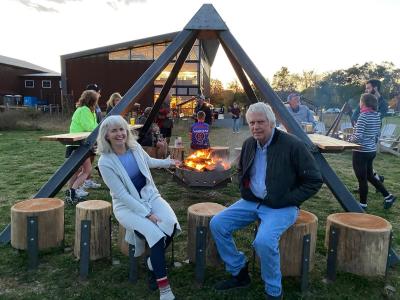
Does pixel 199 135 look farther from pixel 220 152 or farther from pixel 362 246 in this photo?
pixel 362 246

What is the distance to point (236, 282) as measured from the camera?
3.42m

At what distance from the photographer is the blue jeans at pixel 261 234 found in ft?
10.1

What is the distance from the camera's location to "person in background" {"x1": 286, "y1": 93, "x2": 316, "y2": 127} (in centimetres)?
735

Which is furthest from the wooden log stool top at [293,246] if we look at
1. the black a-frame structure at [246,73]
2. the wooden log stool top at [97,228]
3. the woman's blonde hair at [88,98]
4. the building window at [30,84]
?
the building window at [30,84]

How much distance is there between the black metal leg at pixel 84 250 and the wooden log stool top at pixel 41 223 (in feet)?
2.19

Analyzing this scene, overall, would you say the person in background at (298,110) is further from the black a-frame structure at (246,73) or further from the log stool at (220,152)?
the black a-frame structure at (246,73)

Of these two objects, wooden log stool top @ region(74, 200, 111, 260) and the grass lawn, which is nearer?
the grass lawn

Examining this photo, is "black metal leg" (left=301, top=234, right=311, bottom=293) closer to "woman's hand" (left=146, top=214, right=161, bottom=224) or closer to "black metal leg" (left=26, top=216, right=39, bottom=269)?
"woman's hand" (left=146, top=214, right=161, bottom=224)

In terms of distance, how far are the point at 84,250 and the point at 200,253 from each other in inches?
45.7

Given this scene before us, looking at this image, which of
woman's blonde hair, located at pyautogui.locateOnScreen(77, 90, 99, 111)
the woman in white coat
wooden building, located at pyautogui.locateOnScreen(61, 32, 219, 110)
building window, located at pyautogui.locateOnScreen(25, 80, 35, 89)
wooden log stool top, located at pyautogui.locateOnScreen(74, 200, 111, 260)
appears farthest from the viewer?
building window, located at pyautogui.locateOnScreen(25, 80, 35, 89)

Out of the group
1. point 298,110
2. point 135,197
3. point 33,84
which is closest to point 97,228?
point 135,197

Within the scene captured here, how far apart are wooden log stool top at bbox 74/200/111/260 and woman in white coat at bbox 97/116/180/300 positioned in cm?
49

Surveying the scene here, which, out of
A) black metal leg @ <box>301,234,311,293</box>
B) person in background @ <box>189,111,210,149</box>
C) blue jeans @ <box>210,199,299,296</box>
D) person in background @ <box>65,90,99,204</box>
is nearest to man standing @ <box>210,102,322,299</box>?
blue jeans @ <box>210,199,299,296</box>

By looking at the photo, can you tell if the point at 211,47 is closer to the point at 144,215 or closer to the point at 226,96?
the point at 226,96
